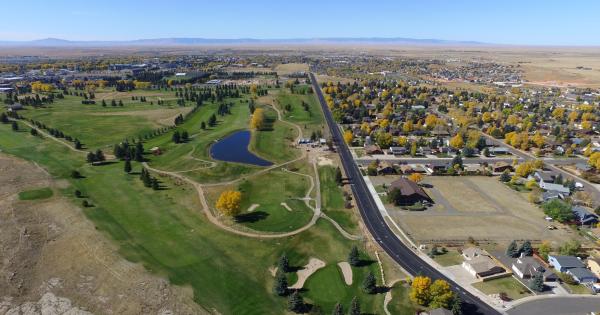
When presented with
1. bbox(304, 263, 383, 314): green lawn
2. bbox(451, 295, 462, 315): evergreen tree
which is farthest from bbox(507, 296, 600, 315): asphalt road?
bbox(304, 263, 383, 314): green lawn

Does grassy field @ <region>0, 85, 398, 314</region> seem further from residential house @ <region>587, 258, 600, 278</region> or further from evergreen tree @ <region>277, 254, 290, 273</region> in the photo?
residential house @ <region>587, 258, 600, 278</region>

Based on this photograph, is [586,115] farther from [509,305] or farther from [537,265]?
[509,305]

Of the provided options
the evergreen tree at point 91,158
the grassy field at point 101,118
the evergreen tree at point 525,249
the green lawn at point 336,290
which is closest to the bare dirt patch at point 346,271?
the green lawn at point 336,290

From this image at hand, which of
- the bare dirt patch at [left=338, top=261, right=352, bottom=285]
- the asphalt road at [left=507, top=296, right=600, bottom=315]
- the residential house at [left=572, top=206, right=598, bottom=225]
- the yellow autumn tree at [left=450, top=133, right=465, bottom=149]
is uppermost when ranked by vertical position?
the yellow autumn tree at [left=450, top=133, right=465, bottom=149]

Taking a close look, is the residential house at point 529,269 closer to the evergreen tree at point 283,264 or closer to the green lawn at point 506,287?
the green lawn at point 506,287

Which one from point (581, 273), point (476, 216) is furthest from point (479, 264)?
point (476, 216)
